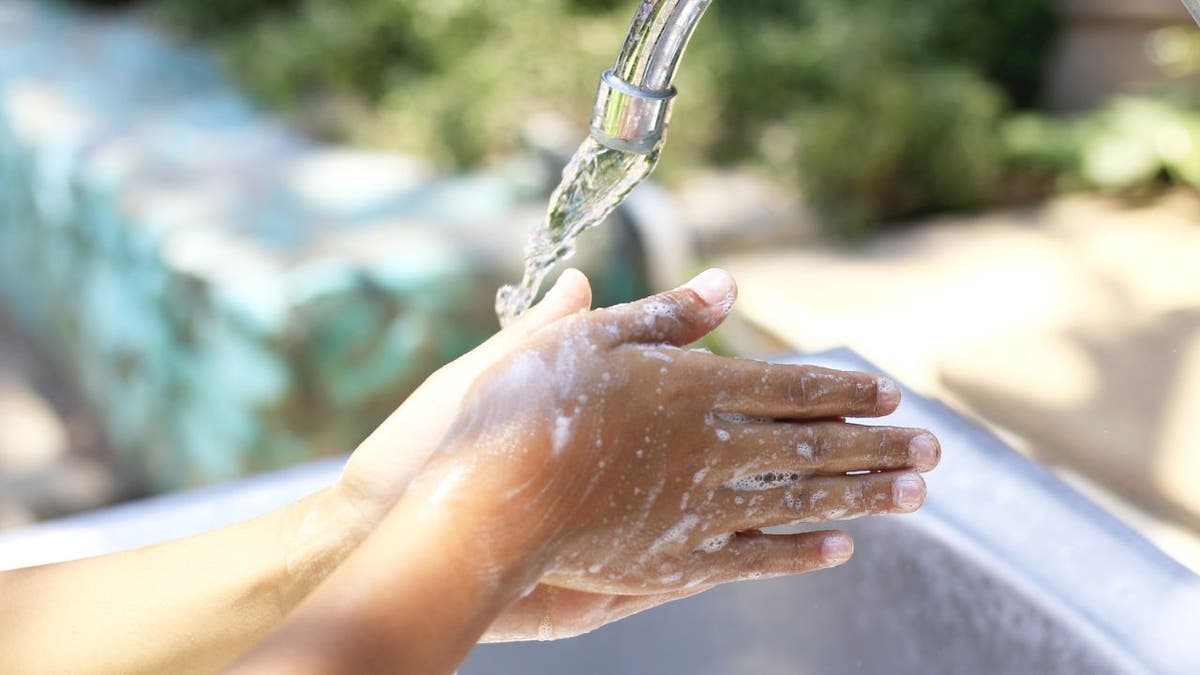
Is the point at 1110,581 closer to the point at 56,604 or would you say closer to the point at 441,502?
the point at 441,502

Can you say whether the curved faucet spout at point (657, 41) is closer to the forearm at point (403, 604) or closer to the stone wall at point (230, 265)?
the forearm at point (403, 604)

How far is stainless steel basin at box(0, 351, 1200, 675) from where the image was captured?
77cm

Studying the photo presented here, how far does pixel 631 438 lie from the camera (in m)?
0.66

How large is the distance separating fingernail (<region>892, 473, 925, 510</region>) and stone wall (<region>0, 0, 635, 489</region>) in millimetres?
1672

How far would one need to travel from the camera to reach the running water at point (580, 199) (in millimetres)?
782

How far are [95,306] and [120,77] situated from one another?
109 centimetres

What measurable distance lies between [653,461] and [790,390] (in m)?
0.11

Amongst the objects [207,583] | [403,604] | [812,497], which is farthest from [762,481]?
[207,583]

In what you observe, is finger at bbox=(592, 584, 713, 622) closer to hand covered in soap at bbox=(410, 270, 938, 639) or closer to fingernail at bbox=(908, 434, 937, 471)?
hand covered in soap at bbox=(410, 270, 938, 639)

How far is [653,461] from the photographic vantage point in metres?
0.67

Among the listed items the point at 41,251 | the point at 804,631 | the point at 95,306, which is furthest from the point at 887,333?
the point at 41,251

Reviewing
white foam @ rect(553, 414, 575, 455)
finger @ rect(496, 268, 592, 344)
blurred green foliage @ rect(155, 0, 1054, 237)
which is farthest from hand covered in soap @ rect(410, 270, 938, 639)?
blurred green foliage @ rect(155, 0, 1054, 237)

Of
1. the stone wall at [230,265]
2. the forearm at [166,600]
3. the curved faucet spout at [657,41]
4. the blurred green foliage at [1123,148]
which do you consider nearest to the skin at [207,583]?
the forearm at [166,600]

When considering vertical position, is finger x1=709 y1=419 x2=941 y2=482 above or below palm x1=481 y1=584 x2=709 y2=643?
above
